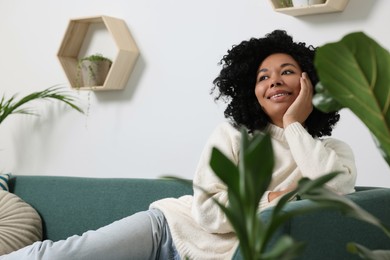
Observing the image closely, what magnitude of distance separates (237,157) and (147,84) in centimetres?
125

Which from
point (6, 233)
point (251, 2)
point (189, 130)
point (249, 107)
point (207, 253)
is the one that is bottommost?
point (6, 233)

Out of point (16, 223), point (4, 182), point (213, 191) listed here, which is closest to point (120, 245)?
point (213, 191)

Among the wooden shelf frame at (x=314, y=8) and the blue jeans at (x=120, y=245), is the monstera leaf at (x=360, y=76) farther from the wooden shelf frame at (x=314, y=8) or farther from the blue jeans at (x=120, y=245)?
the wooden shelf frame at (x=314, y=8)

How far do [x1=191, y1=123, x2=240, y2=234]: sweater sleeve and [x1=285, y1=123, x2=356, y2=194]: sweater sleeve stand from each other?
0.65ft

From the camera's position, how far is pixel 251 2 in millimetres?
3070

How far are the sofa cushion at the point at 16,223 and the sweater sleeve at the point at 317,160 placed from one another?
1357mm

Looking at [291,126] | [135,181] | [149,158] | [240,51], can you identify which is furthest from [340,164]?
[149,158]

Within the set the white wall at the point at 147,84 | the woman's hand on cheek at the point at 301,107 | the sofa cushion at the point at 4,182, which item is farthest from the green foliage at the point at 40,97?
the woman's hand on cheek at the point at 301,107

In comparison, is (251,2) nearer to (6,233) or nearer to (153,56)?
(153,56)

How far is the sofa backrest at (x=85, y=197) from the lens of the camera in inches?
114

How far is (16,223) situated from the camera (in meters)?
3.01

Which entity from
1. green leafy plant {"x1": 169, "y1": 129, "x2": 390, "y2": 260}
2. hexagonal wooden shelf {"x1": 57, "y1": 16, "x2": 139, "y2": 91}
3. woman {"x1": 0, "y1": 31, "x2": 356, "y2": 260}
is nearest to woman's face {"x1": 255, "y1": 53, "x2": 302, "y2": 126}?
woman {"x1": 0, "y1": 31, "x2": 356, "y2": 260}

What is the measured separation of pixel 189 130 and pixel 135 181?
1.54 ft

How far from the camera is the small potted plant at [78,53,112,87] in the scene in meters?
3.54
